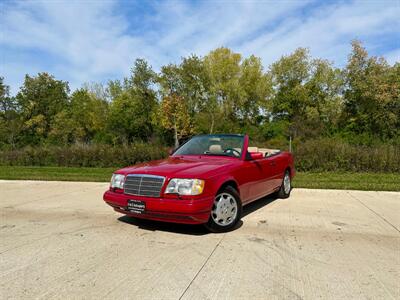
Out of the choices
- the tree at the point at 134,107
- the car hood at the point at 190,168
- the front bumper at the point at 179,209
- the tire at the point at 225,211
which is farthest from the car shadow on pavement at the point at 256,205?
the tree at the point at 134,107

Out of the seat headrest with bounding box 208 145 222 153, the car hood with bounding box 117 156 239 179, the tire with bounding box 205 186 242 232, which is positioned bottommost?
the tire with bounding box 205 186 242 232

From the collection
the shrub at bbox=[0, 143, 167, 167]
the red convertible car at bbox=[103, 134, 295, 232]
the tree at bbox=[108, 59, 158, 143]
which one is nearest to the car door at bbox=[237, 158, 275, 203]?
the red convertible car at bbox=[103, 134, 295, 232]

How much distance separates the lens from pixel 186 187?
13.4 ft

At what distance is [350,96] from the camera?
41.7 meters

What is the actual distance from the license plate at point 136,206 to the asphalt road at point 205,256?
1.19ft

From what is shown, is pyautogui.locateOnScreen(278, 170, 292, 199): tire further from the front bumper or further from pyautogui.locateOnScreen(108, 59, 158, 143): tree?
Answer: pyautogui.locateOnScreen(108, 59, 158, 143): tree

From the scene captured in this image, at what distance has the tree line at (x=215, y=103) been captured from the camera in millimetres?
37625

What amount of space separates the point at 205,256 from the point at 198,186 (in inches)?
36.2

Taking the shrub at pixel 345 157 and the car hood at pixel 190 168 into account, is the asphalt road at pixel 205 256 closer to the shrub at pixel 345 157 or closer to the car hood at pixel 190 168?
the car hood at pixel 190 168

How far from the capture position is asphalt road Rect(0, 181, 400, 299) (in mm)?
2811

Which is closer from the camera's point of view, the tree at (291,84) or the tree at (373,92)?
the tree at (373,92)

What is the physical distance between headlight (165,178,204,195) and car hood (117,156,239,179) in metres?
0.07

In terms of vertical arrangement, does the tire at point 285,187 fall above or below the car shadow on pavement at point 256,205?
above

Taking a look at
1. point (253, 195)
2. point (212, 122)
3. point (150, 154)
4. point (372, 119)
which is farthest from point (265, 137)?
point (253, 195)
